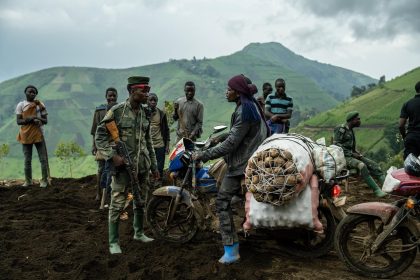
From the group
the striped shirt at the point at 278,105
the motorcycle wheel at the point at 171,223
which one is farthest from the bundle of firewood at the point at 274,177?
the striped shirt at the point at 278,105

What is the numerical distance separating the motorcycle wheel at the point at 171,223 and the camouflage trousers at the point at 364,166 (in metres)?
4.21

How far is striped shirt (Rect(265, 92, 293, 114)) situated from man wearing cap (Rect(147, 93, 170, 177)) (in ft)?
7.20

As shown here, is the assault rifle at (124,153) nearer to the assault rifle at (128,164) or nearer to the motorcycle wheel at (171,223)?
the assault rifle at (128,164)

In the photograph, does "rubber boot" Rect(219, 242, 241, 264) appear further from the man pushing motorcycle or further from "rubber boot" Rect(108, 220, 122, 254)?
"rubber boot" Rect(108, 220, 122, 254)

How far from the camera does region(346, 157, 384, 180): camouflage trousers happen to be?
8.88 meters

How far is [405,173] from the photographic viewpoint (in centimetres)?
457

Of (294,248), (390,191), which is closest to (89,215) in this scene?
(294,248)

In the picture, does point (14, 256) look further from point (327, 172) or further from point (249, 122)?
point (327, 172)

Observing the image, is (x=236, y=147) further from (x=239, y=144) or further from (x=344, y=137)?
(x=344, y=137)

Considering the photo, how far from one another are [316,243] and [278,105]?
4174 millimetres

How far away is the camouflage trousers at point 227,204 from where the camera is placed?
5203mm

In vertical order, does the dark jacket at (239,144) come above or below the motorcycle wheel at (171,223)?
above

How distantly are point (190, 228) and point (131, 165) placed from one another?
118cm

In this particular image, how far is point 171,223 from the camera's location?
6.09 metres
